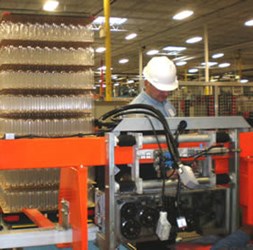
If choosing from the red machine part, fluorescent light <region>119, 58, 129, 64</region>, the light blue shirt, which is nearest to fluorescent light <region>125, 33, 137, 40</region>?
fluorescent light <region>119, 58, 129, 64</region>

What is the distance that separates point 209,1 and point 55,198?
23.5 feet

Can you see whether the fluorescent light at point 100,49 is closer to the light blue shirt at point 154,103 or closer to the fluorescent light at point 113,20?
the fluorescent light at point 113,20

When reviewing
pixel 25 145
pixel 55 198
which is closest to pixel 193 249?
pixel 25 145

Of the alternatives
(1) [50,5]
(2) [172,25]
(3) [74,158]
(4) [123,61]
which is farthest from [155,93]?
(4) [123,61]

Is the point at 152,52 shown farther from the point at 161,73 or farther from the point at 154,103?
the point at 161,73

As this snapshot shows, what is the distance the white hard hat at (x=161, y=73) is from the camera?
129 inches

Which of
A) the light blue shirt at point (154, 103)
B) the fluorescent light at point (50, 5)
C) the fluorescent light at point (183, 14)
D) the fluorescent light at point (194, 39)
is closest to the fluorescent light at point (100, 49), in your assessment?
the fluorescent light at point (194, 39)

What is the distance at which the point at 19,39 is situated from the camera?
5020mm

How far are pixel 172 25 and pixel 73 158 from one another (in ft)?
38.1

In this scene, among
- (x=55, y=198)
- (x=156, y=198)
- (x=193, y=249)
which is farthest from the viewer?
(x=55, y=198)

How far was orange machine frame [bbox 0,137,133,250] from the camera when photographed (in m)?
1.89

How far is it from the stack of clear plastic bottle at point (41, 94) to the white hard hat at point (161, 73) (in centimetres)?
179

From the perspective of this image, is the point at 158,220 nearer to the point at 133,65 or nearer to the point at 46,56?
the point at 46,56

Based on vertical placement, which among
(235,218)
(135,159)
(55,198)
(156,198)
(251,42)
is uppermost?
(251,42)
